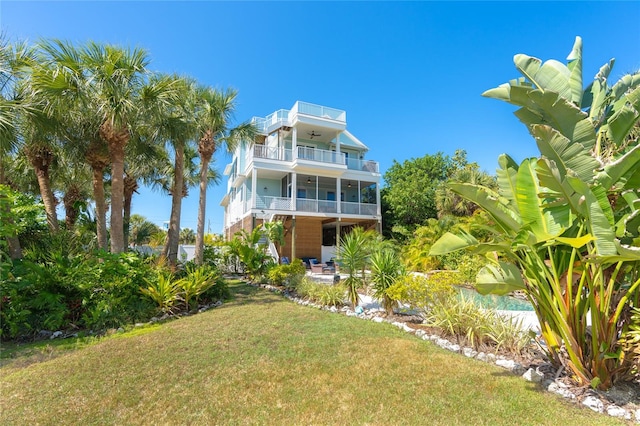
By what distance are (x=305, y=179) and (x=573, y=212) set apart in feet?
62.3

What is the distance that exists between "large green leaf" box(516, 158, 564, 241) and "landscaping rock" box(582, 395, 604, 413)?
6.42ft

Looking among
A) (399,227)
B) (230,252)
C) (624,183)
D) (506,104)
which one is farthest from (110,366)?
(399,227)

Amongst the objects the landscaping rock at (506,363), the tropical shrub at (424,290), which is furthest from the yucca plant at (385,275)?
the landscaping rock at (506,363)

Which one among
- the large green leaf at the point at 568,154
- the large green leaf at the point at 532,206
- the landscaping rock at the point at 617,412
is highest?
the large green leaf at the point at 568,154

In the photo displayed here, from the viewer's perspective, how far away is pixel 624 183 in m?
3.52

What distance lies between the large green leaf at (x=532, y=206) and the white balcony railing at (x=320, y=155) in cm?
1661

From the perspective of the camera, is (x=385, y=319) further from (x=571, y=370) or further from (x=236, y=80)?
(x=236, y=80)

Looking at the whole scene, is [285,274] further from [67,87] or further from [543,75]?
[543,75]

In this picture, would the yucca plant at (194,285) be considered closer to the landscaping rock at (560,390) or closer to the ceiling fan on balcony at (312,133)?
the landscaping rock at (560,390)

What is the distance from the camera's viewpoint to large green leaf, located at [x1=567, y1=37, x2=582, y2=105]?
12.4 ft

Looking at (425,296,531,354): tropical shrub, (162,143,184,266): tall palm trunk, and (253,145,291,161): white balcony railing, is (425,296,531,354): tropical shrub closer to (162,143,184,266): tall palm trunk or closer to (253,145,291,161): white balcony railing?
(162,143,184,266): tall palm trunk

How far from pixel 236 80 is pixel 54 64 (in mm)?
6720

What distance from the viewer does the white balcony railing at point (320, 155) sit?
19.9 meters

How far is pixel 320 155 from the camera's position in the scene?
20.3 metres
